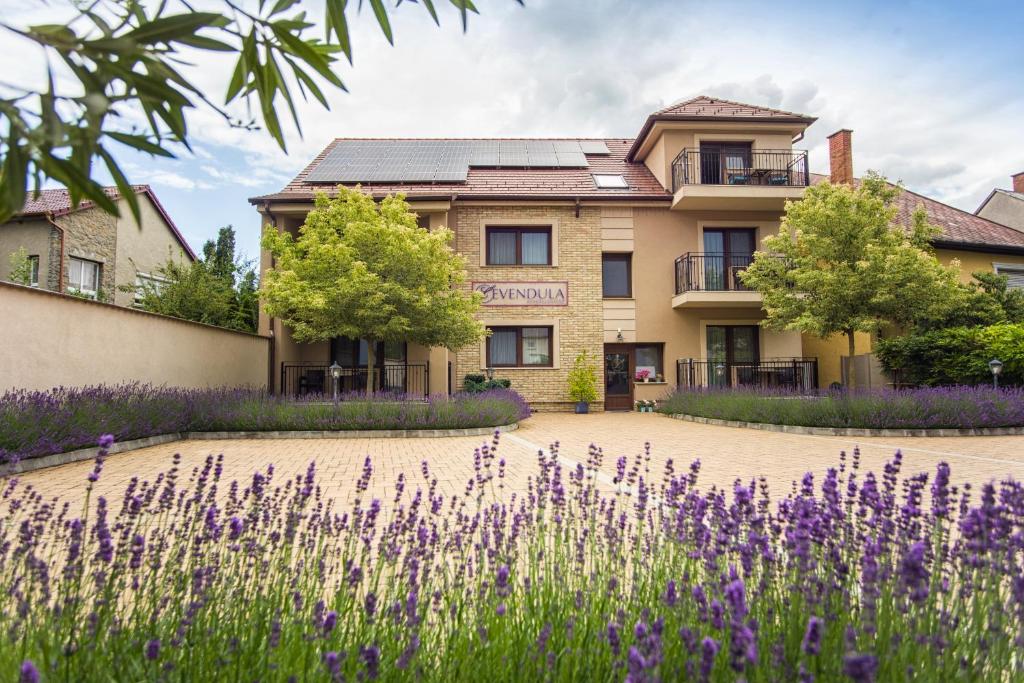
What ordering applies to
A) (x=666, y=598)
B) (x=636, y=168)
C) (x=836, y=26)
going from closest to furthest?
(x=666, y=598) < (x=836, y=26) < (x=636, y=168)

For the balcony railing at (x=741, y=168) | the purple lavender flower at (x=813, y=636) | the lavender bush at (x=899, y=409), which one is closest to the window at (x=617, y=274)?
the balcony railing at (x=741, y=168)

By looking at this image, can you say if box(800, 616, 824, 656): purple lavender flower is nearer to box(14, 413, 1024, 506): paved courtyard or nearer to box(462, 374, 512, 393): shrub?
box(14, 413, 1024, 506): paved courtyard

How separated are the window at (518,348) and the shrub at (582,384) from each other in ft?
3.12

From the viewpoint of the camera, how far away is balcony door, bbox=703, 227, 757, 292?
17.5m

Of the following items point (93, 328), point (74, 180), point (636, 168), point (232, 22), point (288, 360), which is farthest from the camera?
point (636, 168)

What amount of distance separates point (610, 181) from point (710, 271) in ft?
14.6

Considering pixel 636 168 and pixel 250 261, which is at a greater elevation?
pixel 636 168

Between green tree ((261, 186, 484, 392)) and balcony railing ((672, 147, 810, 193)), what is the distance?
27.6ft

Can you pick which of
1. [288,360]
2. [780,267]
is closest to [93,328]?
[288,360]

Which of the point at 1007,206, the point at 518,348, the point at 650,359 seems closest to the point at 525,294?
the point at 518,348

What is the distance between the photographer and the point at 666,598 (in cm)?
169

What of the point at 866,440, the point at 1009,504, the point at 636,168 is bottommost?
the point at 866,440

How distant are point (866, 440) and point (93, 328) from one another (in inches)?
527

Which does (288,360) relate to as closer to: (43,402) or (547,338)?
(547,338)
